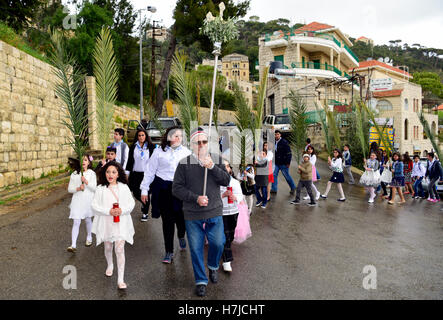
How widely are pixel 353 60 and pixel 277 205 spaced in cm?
3938

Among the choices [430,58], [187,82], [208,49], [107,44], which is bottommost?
[187,82]

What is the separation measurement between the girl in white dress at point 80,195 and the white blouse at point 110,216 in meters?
0.99

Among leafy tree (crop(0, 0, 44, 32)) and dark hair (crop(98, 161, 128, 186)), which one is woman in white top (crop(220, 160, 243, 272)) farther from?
leafy tree (crop(0, 0, 44, 32))

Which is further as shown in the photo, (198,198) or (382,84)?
(382,84)

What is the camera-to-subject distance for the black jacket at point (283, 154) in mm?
10742

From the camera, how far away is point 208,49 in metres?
21.7

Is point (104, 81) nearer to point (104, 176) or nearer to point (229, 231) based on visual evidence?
point (104, 176)

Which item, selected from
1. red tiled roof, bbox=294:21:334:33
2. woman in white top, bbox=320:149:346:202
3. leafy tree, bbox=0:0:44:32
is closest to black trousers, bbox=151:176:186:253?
woman in white top, bbox=320:149:346:202

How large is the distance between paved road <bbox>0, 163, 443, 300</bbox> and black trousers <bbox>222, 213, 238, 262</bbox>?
21cm

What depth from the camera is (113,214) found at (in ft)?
13.6

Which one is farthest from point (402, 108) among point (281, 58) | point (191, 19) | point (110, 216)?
point (110, 216)

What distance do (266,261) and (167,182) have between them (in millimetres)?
1801
